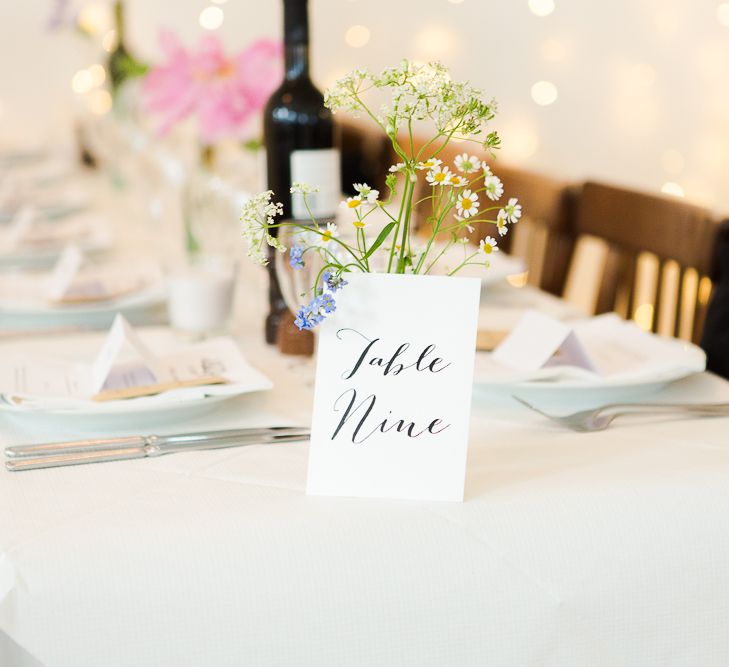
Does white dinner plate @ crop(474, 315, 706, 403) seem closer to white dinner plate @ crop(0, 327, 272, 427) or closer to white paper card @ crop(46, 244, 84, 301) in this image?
white dinner plate @ crop(0, 327, 272, 427)

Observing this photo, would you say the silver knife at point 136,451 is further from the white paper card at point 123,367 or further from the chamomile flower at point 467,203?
the chamomile flower at point 467,203

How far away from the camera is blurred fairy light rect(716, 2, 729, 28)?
2.15 metres

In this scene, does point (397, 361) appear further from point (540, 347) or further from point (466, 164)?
point (540, 347)

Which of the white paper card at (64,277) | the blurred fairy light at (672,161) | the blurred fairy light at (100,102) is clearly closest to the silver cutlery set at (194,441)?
the white paper card at (64,277)

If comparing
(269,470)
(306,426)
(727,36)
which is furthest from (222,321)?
(727,36)

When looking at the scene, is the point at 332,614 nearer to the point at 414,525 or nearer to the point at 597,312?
the point at 414,525

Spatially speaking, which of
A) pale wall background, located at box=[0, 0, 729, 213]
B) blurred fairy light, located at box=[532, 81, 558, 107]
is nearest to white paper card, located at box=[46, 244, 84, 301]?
pale wall background, located at box=[0, 0, 729, 213]

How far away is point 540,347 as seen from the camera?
102 centimetres

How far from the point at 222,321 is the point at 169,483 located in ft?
1.67

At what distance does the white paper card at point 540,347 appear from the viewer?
1.00 m

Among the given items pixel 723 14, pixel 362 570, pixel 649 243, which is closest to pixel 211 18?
pixel 723 14

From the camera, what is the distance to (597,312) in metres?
1.67

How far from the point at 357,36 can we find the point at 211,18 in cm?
101

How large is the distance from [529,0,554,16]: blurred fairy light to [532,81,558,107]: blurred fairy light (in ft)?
0.61
